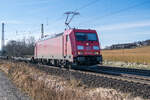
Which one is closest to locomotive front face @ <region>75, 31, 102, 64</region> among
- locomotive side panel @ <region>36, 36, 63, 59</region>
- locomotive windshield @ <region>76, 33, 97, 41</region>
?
locomotive windshield @ <region>76, 33, 97, 41</region>

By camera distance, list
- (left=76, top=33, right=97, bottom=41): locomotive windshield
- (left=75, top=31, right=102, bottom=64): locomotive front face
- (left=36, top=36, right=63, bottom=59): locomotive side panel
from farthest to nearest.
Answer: (left=36, top=36, right=63, bottom=59): locomotive side panel < (left=76, top=33, right=97, bottom=41): locomotive windshield < (left=75, top=31, right=102, bottom=64): locomotive front face

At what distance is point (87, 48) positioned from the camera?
18422 mm

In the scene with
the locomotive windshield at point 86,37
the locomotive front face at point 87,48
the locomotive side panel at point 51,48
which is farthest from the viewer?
the locomotive side panel at point 51,48

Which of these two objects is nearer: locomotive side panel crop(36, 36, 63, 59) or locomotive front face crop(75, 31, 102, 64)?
locomotive front face crop(75, 31, 102, 64)

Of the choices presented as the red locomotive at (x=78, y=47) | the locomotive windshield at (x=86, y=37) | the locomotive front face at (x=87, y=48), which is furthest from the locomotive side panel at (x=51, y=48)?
the locomotive front face at (x=87, y=48)

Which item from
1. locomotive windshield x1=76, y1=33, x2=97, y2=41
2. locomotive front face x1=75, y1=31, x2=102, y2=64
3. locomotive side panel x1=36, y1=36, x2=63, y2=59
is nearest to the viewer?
locomotive front face x1=75, y1=31, x2=102, y2=64

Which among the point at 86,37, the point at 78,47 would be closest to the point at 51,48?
the point at 86,37

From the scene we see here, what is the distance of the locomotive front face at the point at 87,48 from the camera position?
17.9 meters

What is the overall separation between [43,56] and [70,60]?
998 centimetres

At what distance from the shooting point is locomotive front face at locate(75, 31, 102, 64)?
58.6ft

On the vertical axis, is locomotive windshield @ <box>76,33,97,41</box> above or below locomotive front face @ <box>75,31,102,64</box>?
above

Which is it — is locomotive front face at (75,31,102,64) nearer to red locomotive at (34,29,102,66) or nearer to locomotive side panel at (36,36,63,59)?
red locomotive at (34,29,102,66)

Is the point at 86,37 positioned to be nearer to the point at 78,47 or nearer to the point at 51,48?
the point at 78,47

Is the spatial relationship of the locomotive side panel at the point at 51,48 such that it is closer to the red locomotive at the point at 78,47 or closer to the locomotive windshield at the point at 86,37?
the red locomotive at the point at 78,47
